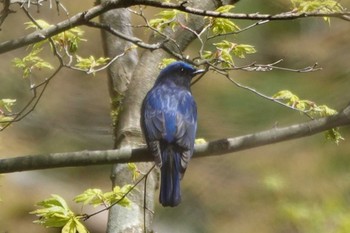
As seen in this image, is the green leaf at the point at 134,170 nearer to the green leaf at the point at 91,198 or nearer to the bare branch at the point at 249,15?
the green leaf at the point at 91,198

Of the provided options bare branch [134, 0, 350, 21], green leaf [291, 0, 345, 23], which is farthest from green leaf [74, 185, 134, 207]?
green leaf [291, 0, 345, 23]

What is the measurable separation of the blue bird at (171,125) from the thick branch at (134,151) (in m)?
0.24

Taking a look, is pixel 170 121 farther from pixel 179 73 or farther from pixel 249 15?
pixel 249 15

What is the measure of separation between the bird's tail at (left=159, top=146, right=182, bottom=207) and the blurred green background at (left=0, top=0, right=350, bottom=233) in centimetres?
347

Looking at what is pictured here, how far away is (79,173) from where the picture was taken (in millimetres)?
7926

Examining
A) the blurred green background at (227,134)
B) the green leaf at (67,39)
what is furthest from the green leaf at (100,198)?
the blurred green background at (227,134)

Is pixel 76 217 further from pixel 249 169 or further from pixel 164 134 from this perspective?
pixel 249 169

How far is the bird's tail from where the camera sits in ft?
9.95

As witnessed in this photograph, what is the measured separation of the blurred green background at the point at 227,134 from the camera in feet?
23.3

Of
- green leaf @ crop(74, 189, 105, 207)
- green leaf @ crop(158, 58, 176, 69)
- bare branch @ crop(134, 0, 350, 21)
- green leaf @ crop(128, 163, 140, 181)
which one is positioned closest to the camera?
bare branch @ crop(134, 0, 350, 21)

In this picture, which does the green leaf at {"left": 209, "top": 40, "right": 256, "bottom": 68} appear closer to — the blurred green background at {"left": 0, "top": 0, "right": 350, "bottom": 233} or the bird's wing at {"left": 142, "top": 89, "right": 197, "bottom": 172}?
the bird's wing at {"left": 142, "top": 89, "right": 197, "bottom": 172}

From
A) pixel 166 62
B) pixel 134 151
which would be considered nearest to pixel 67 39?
pixel 134 151

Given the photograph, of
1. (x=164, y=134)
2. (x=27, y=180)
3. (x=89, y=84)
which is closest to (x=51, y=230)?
(x=27, y=180)

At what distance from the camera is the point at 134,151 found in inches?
111
